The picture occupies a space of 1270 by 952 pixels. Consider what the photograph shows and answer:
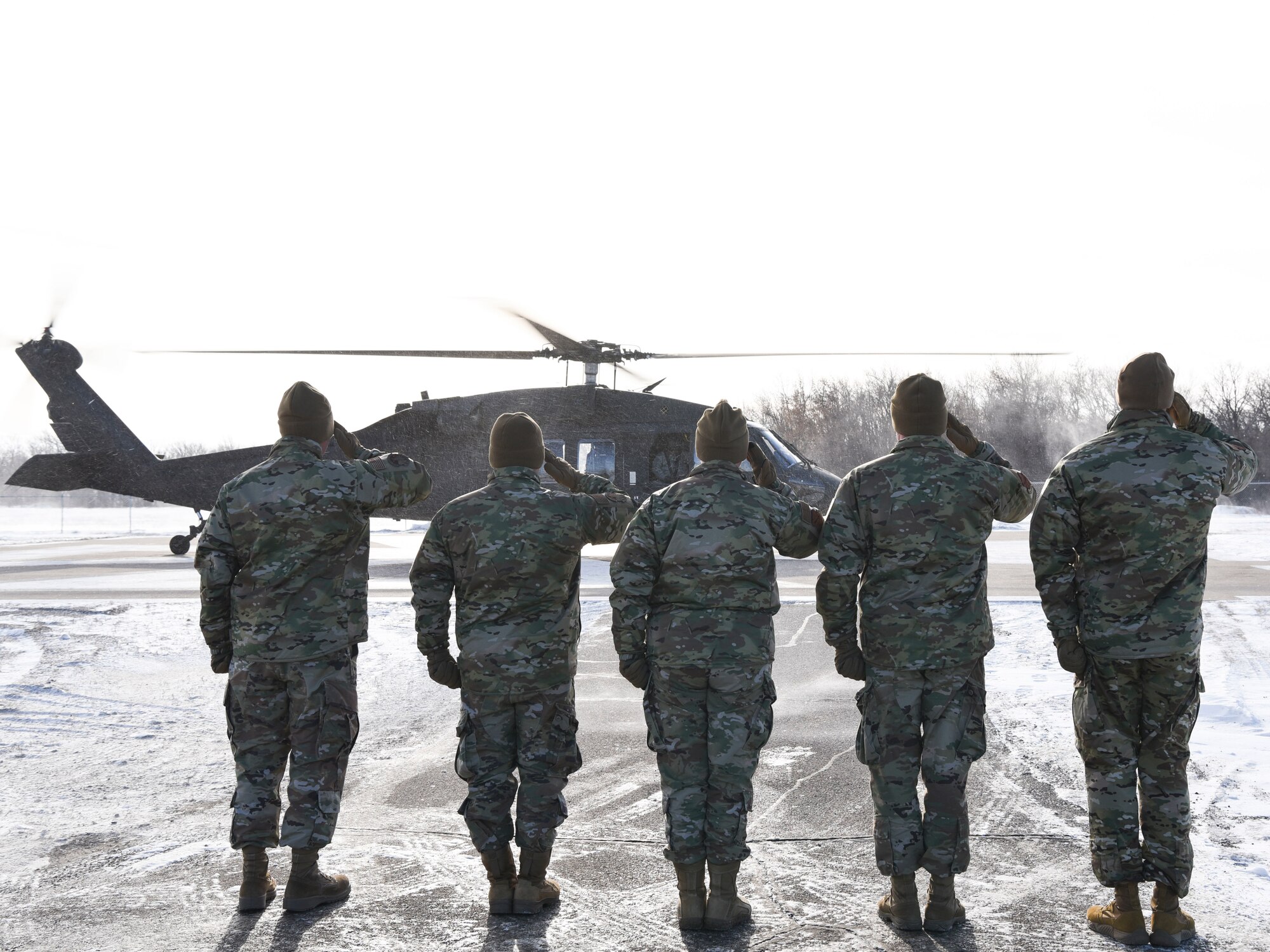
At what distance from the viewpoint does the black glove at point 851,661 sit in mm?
3850

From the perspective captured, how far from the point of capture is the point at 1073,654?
3740 millimetres

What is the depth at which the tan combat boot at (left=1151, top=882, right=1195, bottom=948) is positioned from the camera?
341 centimetres

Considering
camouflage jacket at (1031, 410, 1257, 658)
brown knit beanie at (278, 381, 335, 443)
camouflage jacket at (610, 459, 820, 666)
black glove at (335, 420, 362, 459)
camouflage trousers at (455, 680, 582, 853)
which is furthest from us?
black glove at (335, 420, 362, 459)

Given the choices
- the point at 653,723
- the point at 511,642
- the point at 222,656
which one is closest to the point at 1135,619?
the point at 653,723

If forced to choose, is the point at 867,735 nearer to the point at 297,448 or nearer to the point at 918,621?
the point at 918,621

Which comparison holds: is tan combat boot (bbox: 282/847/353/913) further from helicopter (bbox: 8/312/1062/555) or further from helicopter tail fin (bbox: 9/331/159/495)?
helicopter tail fin (bbox: 9/331/159/495)

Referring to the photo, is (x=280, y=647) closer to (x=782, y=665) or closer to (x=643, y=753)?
(x=643, y=753)

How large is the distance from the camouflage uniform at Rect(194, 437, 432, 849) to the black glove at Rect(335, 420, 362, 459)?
561 mm

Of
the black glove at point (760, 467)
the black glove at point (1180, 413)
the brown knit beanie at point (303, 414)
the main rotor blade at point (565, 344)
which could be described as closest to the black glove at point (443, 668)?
the brown knit beanie at point (303, 414)

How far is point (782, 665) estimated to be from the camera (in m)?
8.67

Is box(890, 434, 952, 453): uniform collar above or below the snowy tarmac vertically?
above

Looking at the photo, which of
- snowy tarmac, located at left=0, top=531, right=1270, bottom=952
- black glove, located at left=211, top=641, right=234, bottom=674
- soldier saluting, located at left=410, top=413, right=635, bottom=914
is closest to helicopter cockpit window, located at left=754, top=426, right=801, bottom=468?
snowy tarmac, located at left=0, top=531, right=1270, bottom=952

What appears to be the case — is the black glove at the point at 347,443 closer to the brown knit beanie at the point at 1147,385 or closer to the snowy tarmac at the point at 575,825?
the snowy tarmac at the point at 575,825

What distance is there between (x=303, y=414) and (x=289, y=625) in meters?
0.86
